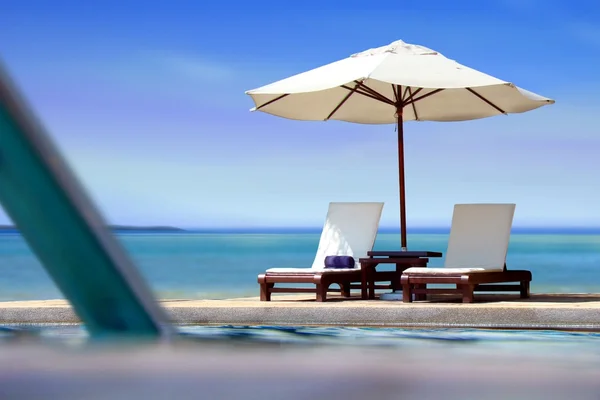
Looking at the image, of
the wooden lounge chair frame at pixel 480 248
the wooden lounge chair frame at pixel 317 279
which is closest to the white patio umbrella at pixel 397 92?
the wooden lounge chair frame at pixel 317 279

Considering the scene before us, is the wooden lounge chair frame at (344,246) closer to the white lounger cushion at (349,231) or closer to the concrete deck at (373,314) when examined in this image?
the white lounger cushion at (349,231)

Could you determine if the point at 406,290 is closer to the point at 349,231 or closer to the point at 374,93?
the point at 349,231

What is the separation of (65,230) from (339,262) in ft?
18.2

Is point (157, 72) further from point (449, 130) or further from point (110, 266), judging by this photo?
point (110, 266)

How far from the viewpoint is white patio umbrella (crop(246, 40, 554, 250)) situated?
705 cm

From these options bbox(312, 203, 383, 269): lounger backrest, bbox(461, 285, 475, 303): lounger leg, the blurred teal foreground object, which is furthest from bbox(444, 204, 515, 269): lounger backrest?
the blurred teal foreground object

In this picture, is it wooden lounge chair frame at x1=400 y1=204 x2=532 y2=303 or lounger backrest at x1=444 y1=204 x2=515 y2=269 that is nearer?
wooden lounge chair frame at x1=400 y1=204 x2=532 y2=303

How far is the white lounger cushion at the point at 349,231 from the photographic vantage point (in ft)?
26.3

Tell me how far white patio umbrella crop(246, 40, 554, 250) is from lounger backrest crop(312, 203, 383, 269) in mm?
269

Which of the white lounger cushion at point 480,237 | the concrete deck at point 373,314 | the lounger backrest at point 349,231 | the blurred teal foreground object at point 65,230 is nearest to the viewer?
the blurred teal foreground object at point 65,230

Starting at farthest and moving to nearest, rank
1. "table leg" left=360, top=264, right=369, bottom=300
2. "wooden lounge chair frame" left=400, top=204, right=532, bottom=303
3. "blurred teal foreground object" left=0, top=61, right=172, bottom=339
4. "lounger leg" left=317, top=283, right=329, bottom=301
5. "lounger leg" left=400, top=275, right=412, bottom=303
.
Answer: "table leg" left=360, top=264, right=369, bottom=300
"lounger leg" left=317, top=283, right=329, bottom=301
"wooden lounge chair frame" left=400, top=204, right=532, bottom=303
"lounger leg" left=400, top=275, right=412, bottom=303
"blurred teal foreground object" left=0, top=61, right=172, bottom=339

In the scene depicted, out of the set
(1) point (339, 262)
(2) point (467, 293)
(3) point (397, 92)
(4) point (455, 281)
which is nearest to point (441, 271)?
(4) point (455, 281)

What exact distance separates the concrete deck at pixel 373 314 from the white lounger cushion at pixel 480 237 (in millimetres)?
955

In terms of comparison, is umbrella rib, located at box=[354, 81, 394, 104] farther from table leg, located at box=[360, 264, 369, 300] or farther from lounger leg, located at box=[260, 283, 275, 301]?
lounger leg, located at box=[260, 283, 275, 301]
